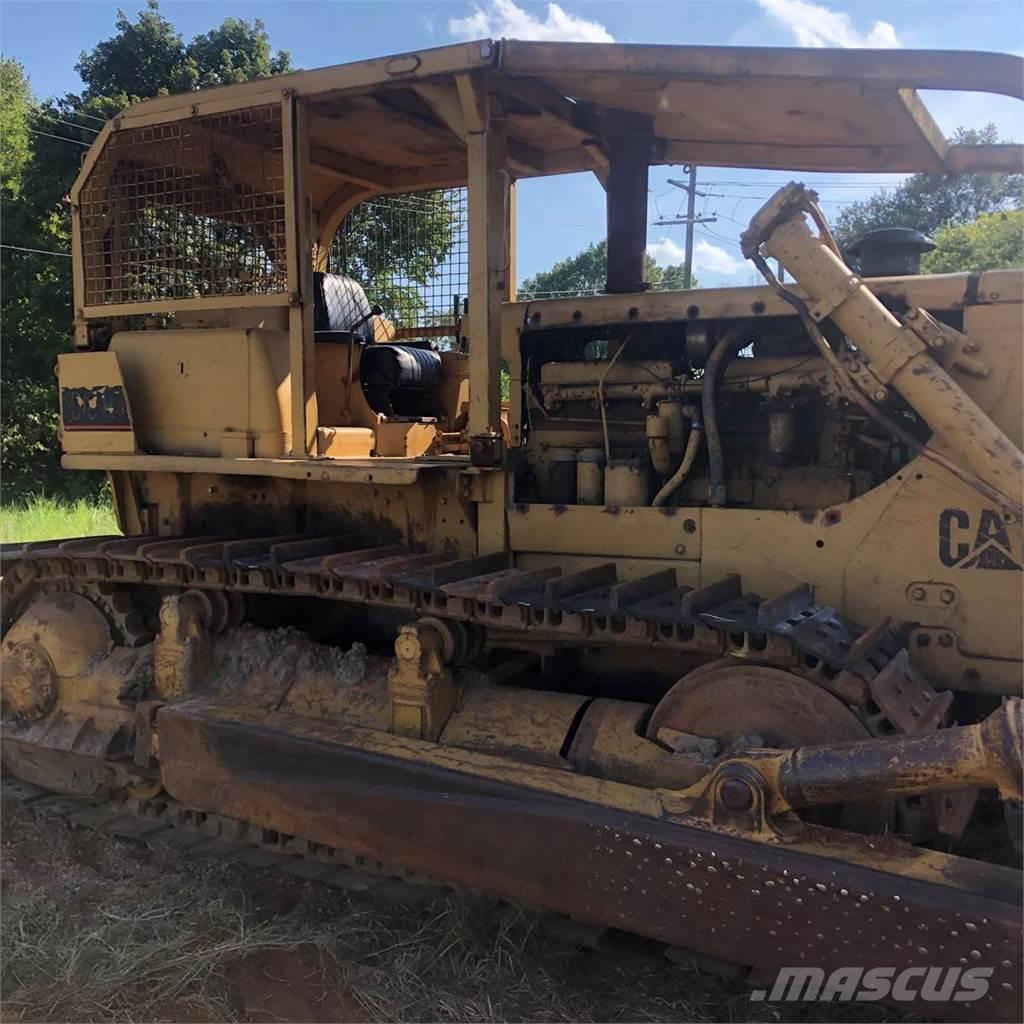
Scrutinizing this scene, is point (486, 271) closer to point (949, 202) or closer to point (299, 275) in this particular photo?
point (299, 275)

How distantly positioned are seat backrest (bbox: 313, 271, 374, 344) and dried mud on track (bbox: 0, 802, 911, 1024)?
112 inches

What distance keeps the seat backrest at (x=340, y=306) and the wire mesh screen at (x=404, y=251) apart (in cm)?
40

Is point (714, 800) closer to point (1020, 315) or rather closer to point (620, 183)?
point (1020, 315)

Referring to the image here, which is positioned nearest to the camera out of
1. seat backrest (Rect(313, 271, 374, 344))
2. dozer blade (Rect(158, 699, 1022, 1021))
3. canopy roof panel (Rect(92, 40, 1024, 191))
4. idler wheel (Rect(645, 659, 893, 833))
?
dozer blade (Rect(158, 699, 1022, 1021))

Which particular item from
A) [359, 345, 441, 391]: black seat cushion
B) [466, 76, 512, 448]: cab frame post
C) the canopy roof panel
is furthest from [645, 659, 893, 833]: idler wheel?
[359, 345, 441, 391]: black seat cushion

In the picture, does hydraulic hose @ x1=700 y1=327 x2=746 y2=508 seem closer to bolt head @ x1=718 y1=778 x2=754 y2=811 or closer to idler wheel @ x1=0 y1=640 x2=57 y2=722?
bolt head @ x1=718 y1=778 x2=754 y2=811

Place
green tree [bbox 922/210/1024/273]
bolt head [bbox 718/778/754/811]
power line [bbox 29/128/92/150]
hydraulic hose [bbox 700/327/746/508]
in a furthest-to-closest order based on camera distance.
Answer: green tree [bbox 922/210/1024/273] → power line [bbox 29/128/92/150] → hydraulic hose [bbox 700/327/746/508] → bolt head [bbox 718/778/754/811]

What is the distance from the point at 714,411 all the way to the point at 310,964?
252 cm

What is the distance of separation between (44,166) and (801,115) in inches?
675

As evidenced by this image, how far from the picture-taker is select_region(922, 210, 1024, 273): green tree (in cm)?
2199

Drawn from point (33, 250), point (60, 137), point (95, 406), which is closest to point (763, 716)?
point (95, 406)

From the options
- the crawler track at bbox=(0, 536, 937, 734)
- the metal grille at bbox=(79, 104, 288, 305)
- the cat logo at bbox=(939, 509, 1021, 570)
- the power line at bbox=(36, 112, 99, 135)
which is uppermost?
the power line at bbox=(36, 112, 99, 135)

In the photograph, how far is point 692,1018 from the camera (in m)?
3.10

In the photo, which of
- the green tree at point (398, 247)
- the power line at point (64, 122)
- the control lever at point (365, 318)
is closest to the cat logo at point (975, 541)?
the control lever at point (365, 318)
